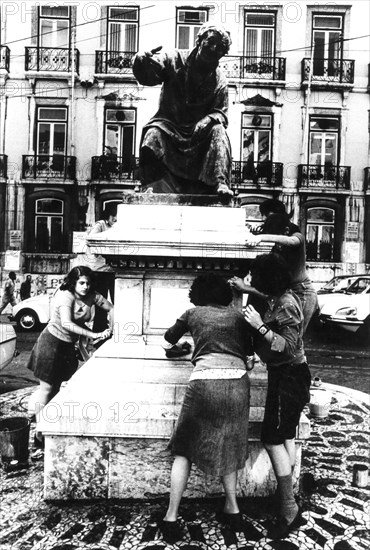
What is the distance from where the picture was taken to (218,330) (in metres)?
2.42

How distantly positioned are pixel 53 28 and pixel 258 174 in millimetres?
8065

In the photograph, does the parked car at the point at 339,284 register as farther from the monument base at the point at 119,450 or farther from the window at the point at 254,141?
the monument base at the point at 119,450

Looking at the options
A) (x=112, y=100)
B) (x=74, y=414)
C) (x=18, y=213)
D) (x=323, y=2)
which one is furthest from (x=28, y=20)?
(x=74, y=414)

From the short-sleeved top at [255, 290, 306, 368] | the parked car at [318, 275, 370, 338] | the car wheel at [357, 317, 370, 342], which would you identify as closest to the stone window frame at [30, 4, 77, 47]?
the parked car at [318, 275, 370, 338]

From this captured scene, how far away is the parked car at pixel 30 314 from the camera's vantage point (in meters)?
10.6

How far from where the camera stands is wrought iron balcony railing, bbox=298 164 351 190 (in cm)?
1547

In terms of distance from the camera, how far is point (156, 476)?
2805 millimetres

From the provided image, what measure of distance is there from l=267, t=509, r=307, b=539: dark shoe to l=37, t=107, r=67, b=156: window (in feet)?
45.8

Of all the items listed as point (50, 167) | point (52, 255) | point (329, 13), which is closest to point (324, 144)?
point (329, 13)

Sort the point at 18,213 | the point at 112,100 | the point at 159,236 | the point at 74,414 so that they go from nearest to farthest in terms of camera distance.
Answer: the point at 74,414 < the point at 159,236 < the point at 112,100 < the point at 18,213

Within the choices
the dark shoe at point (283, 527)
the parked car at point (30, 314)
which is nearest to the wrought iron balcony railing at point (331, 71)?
the parked car at point (30, 314)

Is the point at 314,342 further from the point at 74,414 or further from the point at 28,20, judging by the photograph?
the point at 28,20

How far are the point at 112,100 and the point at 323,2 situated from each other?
800cm

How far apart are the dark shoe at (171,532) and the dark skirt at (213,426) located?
1.18ft
